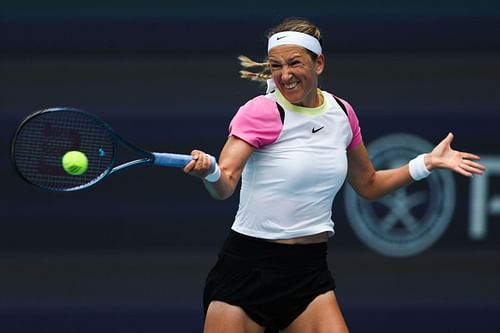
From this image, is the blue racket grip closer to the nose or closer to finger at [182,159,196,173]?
finger at [182,159,196,173]

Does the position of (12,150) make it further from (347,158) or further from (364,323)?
(364,323)

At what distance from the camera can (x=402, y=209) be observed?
6.32 meters

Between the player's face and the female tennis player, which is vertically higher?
the player's face

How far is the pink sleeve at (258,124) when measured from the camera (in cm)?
412

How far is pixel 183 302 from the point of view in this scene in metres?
6.25

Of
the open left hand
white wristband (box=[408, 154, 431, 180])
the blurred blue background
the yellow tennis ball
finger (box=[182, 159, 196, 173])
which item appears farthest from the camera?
the blurred blue background

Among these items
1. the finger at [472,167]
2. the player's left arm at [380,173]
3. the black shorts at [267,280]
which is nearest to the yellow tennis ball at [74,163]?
the black shorts at [267,280]

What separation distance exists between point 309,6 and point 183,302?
61.9 inches

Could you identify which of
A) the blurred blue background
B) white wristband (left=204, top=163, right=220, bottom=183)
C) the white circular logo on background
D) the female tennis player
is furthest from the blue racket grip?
the white circular logo on background

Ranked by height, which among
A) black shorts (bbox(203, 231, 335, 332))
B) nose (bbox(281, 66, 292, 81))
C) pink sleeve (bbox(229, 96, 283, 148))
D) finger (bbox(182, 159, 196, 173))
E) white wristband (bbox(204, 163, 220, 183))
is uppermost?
nose (bbox(281, 66, 292, 81))

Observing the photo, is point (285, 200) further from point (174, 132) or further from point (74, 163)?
point (174, 132)

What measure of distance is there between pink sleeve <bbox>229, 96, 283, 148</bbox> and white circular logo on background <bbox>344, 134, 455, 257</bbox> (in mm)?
2135

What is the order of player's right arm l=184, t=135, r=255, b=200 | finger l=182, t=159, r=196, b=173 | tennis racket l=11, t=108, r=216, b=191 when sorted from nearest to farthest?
finger l=182, t=159, r=196, b=173
player's right arm l=184, t=135, r=255, b=200
tennis racket l=11, t=108, r=216, b=191

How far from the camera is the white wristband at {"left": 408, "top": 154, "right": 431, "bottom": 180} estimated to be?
4.46m
